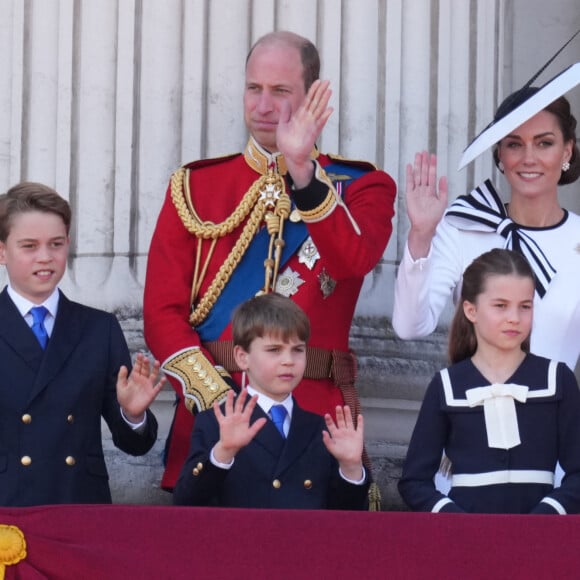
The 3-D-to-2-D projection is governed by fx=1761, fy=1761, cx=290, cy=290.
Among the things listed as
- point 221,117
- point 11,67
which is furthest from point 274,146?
point 11,67

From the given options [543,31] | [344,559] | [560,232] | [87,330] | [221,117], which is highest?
[543,31]

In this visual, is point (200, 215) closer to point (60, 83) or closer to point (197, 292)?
point (197, 292)

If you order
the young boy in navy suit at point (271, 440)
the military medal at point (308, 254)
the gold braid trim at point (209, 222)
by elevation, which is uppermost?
the gold braid trim at point (209, 222)

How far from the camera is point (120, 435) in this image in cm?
443

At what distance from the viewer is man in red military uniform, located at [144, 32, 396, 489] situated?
462cm

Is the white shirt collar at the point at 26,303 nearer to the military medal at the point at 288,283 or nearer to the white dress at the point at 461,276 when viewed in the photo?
the military medal at the point at 288,283

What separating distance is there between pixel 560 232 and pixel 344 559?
5.02 feet

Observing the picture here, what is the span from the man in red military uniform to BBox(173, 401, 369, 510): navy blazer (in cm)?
29

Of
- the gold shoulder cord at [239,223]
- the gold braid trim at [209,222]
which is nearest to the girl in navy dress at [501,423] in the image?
the gold shoulder cord at [239,223]

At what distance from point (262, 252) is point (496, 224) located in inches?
25.2

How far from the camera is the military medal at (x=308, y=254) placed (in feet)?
15.6

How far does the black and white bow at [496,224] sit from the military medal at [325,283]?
0.37 metres

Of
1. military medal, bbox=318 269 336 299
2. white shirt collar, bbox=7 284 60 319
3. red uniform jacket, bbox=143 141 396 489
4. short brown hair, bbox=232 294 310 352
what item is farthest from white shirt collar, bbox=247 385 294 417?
white shirt collar, bbox=7 284 60 319

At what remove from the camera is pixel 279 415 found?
14.3ft
